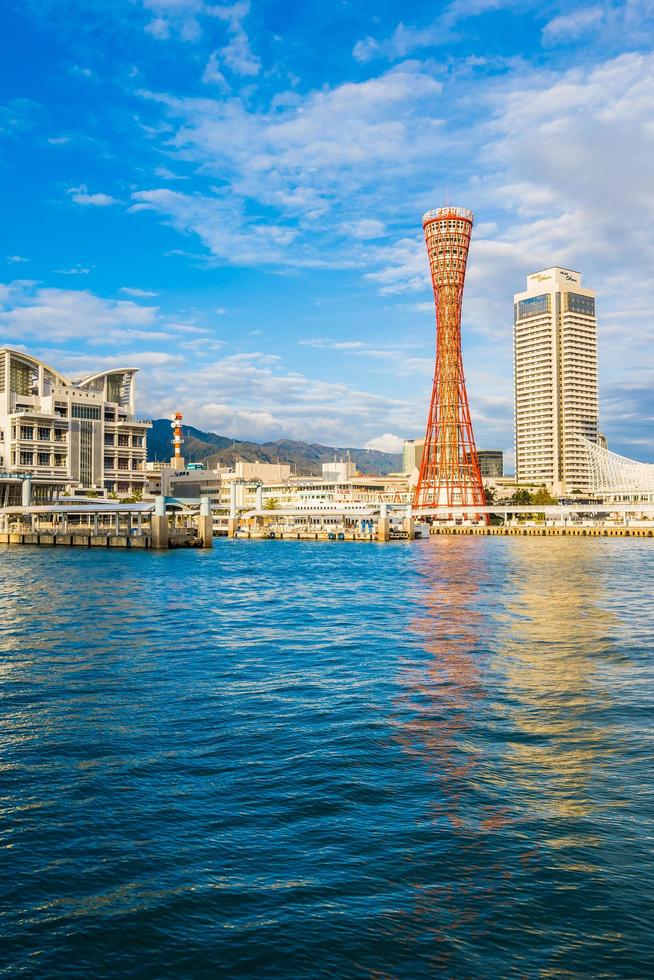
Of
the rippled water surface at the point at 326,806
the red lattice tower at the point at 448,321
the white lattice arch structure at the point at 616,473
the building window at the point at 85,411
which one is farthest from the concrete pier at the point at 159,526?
the white lattice arch structure at the point at 616,473

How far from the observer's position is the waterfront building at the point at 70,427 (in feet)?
406

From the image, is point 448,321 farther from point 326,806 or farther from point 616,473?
point 326,806

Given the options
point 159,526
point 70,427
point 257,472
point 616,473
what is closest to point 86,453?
point 70,427

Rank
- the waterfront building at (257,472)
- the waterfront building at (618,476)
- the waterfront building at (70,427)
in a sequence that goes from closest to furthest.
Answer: the waterfront building at (70,427) → the waterfront building at (618,476) → the waterfront building at (257,472)

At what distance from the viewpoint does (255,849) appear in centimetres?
888

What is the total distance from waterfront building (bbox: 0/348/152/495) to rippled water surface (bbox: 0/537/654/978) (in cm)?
10816

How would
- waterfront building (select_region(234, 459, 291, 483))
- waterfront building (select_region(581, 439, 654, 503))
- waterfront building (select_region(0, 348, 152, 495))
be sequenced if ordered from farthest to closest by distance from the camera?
waterfront building (select_region(234, 459, 291, 483))
waterfront building (select_region(581, 439, 654, 503))
waterfront building (select_region(0, 348, 152, 495))

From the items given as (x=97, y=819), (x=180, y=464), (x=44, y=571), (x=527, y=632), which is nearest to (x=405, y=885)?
(x=97, y=819)

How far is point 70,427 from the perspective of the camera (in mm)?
128000

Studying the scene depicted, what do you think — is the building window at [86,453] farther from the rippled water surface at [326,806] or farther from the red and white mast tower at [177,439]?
the rippled water surface at [326,806]

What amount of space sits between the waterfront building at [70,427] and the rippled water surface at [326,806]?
355 ft

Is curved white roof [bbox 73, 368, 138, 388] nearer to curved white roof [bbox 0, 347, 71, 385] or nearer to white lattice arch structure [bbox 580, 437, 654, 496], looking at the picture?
curved white roof [bbox 0, 347, 71, 385]

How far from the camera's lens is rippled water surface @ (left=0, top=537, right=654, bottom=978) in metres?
7.11

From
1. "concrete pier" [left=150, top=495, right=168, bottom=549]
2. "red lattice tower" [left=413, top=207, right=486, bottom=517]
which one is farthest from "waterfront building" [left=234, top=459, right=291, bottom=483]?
"concrete pier" [left=150, top=495, right=168, bottom=549]
